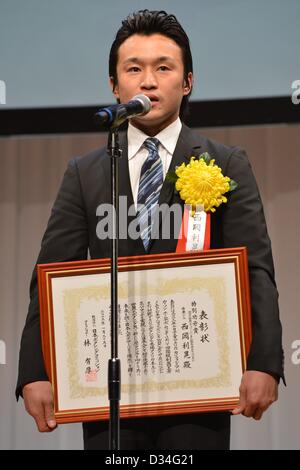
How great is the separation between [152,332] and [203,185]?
0.35 meters

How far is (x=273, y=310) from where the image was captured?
72.7 inches

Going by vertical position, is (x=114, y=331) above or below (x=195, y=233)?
below

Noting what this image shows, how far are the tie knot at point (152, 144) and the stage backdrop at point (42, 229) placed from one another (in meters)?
1.70

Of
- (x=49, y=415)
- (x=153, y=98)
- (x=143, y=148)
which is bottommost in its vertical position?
(x=49, y=415)

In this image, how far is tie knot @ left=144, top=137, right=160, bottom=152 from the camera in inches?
80.7

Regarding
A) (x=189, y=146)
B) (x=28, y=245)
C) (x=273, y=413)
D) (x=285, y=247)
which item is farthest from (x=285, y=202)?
(x=189, y=146)

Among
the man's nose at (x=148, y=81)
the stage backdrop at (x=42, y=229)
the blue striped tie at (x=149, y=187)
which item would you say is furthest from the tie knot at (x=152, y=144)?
the stage backdrop at (x=42, y=229)

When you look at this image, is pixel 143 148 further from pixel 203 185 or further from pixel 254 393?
pixel 254 393

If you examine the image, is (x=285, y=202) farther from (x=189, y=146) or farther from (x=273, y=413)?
(x=189, y=146)

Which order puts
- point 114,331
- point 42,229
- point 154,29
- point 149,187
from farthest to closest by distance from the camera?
point 42,229 < point 154,29 < point 149,187 < point 114,331

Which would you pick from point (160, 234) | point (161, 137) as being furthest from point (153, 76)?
point (160, 234)

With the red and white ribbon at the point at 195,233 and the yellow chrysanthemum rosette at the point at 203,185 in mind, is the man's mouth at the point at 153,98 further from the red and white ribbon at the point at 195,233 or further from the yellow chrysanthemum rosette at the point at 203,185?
the red and white ribbon at the point at 195,233

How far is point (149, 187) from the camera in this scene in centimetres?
200
